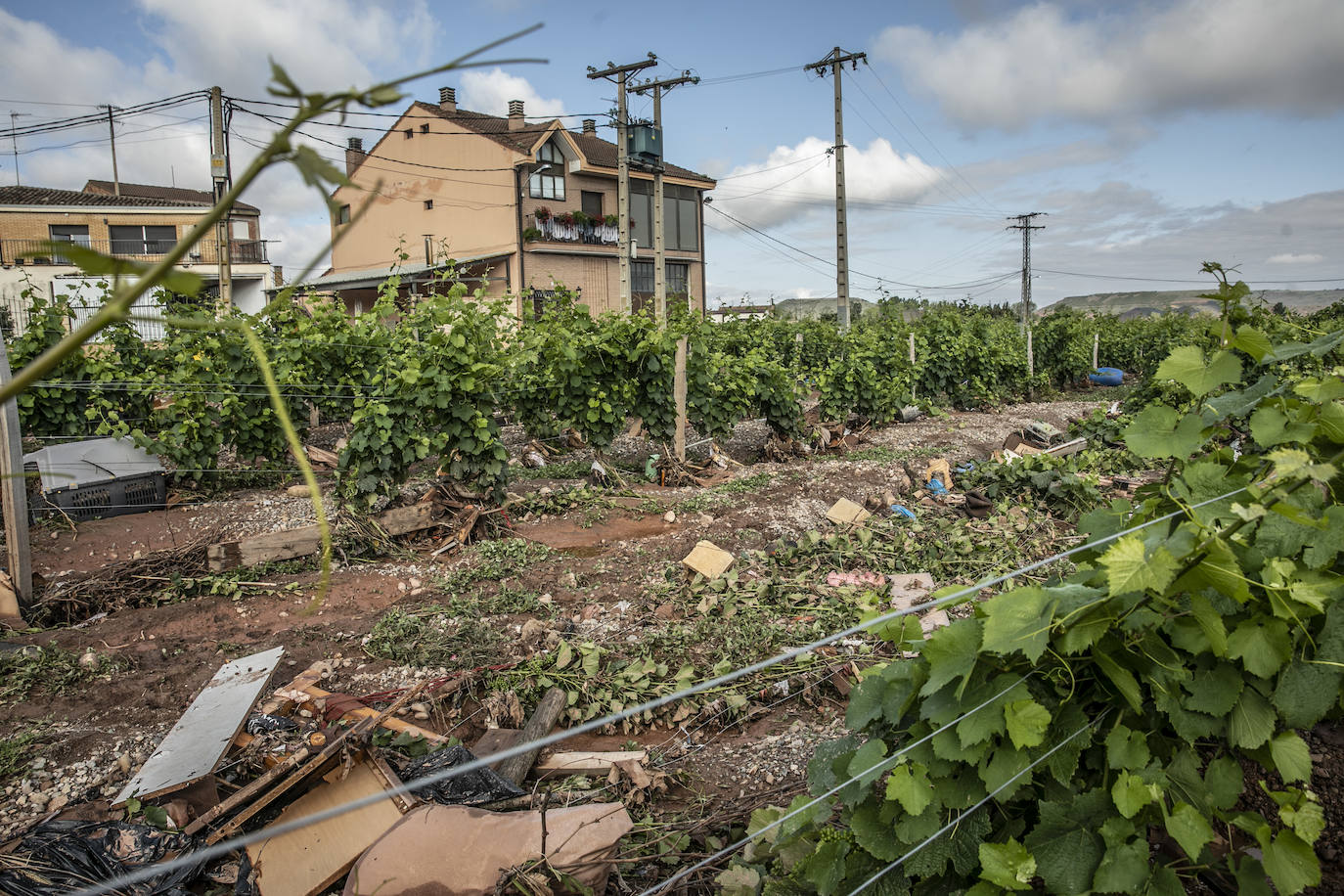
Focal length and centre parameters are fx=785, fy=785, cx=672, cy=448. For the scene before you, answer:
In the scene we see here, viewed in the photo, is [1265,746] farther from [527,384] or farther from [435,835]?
[527,384]

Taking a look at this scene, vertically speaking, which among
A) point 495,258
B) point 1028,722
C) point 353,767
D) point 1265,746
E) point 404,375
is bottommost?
point 353,767

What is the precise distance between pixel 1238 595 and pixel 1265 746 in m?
0.56

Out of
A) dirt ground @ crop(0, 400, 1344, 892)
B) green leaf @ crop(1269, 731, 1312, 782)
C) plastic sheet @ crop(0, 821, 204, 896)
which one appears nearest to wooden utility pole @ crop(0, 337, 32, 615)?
dirt ground @ crop(0, 400, 1344, 892)

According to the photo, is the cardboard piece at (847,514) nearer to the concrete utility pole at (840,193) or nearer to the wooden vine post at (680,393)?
the wooden vine post at (680,393)

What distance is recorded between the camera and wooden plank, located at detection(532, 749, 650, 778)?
12.5 ft

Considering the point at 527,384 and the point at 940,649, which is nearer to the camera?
the point at 940,649

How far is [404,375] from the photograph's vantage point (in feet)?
24.8

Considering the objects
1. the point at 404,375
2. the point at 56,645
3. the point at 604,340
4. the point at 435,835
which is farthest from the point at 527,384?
the point at 435,835

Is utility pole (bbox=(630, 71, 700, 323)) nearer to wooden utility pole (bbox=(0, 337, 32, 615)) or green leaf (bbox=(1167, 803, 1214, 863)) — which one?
wooden utility pole (bbox=(0, 337, 32, 615))

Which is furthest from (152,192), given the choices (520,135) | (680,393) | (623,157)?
(680,393)

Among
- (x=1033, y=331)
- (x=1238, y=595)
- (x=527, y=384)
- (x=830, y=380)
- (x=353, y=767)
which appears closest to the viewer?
(x=1238, y=595)

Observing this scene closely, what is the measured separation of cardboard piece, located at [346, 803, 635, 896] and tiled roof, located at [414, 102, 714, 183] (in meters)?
25.2

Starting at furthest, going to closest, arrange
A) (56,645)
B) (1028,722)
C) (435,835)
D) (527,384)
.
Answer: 1. (527,384)
2. (56,645)
3. (435,835)
4. (1028,722)

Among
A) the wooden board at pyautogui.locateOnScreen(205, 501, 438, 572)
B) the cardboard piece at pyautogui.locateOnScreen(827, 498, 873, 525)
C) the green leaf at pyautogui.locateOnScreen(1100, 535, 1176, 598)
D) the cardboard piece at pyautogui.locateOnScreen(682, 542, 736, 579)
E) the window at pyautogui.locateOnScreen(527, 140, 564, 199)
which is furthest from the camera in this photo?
the window at pyautogui.locateOnScreen(527, 140, 564, 199)
